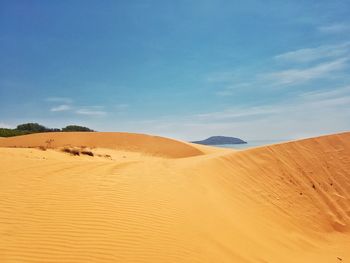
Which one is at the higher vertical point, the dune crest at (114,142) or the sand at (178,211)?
the dune crest at (114,142)

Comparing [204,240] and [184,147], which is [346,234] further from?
[184,147]

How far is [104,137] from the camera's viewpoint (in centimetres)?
2605

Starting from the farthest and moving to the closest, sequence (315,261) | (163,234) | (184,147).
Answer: (184,147)
(315,261)
(163,234)

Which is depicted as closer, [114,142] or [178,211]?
[178,211]

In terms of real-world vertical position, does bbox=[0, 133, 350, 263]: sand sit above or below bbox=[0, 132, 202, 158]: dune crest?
below

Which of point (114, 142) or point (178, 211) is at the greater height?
point (114, 142)

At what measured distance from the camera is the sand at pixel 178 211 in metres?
5.08

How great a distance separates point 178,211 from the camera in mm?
6891

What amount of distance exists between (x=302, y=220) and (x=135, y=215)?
257 inches

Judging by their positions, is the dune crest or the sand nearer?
the sand

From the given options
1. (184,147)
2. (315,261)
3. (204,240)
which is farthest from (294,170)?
(184,147)

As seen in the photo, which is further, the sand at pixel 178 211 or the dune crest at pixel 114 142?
the dune crest at pixel 114 142

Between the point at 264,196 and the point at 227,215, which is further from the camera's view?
the point at 264,196

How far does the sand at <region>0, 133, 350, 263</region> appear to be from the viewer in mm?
5078
